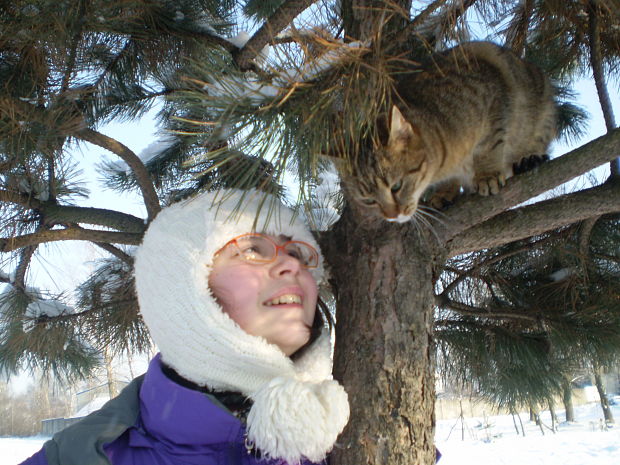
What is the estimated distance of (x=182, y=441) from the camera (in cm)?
94

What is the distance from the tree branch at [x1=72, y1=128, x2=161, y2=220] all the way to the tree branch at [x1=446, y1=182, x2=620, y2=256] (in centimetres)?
92

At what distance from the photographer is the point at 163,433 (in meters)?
0.96

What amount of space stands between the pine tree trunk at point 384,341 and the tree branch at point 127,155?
0.64 metres

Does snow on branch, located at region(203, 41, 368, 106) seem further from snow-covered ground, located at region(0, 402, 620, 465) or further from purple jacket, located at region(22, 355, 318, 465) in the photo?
snow-covered ground, located at region(0, 402, 620, 465)

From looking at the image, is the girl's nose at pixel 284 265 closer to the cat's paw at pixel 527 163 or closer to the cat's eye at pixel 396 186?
the cat's eye at pixel 396 186

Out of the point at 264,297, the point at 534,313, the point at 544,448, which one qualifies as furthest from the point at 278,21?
the point at 544,448

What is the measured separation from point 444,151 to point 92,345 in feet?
5.78

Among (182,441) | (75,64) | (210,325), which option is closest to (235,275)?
(210,325)

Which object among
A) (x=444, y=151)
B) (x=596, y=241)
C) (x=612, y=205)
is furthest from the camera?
(x=596, y=241)

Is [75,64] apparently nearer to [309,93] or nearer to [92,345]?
[309,93]

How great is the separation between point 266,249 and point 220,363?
29 centimetres

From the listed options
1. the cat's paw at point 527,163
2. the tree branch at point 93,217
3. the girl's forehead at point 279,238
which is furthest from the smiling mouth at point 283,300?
the cat's paw at point 527,163

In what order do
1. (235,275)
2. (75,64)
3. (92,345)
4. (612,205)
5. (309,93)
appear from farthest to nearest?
1. (92,345)
2. (75,64)
3. (612,205)
4. (235,275)
5. (309,93)

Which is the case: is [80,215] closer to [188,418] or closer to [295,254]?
[295,254]
